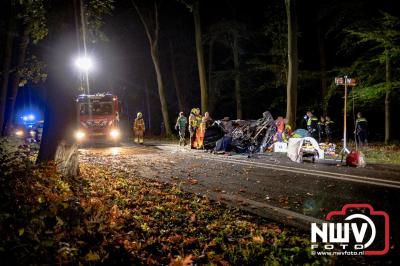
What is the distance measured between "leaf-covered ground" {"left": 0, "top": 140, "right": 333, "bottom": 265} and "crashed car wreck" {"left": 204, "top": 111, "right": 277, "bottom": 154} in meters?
9.06

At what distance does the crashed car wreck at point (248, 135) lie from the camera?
16.5 m

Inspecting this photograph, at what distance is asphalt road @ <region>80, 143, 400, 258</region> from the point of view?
23.4 ft

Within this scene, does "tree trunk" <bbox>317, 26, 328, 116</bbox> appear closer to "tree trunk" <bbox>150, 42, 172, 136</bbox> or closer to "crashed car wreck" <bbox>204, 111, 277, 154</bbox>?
"crashed car wreck" <bbox>204, 111, 277, 154</bbox>

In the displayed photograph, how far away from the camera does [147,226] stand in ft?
20.3

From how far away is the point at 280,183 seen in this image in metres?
9.66

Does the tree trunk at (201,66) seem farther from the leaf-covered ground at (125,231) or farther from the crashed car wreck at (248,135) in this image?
the leaf-covered ground at (125,231)

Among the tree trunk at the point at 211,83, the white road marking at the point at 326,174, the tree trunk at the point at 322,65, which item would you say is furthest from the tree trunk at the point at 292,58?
the tree trunk at the point at 211,83

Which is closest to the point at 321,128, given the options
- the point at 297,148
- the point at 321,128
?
the point at 321,128

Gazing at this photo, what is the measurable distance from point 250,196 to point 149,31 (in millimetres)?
22566

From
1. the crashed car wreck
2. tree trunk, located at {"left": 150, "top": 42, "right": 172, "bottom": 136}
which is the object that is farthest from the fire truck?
the crashed car wreck

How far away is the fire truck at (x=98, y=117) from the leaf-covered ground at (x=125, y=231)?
1484 cm

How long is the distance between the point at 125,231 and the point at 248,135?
11.3 meters

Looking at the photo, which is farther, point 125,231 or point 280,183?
point 280,183

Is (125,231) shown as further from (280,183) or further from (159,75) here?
(159,75)
